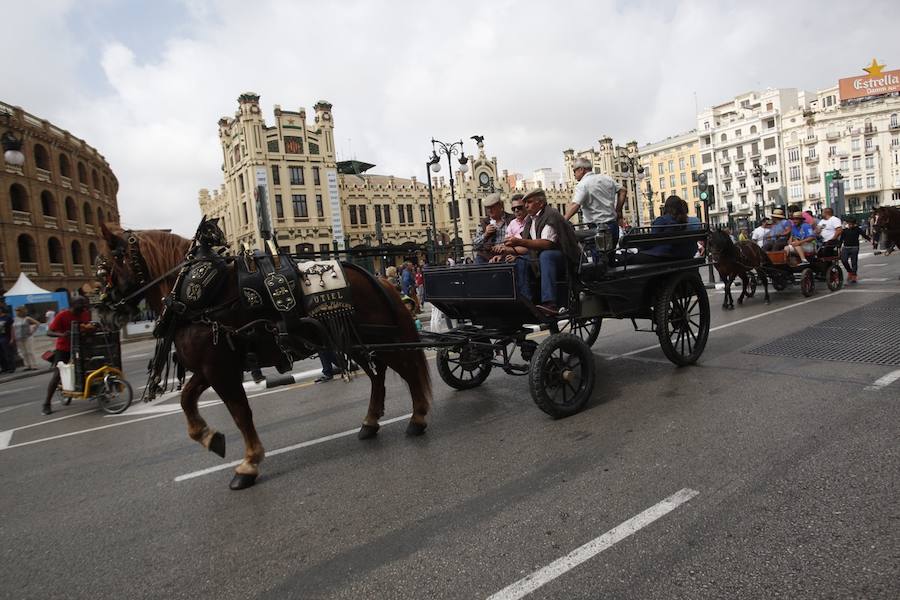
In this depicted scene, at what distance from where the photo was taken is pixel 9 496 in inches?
178

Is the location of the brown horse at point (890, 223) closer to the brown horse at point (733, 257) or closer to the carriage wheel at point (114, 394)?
the brown horse at point (733, 257)

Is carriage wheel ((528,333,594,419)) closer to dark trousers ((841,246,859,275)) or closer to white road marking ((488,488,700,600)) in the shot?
white road marking ((488,488,700,600))

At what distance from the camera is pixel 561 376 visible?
5020 millimetres

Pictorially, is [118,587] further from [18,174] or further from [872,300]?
[18,174]

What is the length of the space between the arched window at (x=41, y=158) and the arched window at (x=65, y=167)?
202cm

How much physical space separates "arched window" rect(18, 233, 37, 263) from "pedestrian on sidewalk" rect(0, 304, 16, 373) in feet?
73.4

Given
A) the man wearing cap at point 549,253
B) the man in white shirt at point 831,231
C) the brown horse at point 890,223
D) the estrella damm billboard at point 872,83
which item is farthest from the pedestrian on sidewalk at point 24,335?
the estrella damm billboard at point 872,83

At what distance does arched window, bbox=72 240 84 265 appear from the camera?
1476 inches

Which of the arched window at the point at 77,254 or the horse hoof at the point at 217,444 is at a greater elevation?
the arched window at the point at 77,254

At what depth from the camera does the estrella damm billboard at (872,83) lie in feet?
226

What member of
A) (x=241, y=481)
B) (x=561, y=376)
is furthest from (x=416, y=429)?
(x=241, y=481)

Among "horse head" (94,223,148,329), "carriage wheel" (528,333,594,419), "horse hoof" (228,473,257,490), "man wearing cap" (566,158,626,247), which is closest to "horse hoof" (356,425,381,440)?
"horse hoof" (228,473,257,490)

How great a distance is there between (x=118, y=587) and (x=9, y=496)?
2495 millimetres

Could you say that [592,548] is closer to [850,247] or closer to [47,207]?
[850,247]
